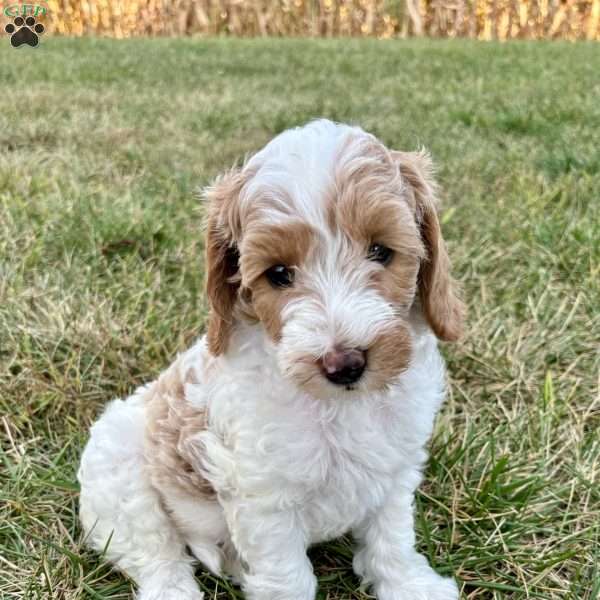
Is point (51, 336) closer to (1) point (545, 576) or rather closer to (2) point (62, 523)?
(2) point (62, 523)

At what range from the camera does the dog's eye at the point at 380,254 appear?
2547 mm

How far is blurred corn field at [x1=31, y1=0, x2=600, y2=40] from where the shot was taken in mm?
26281

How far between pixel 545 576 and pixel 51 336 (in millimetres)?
3171

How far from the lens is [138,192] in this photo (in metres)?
6.78

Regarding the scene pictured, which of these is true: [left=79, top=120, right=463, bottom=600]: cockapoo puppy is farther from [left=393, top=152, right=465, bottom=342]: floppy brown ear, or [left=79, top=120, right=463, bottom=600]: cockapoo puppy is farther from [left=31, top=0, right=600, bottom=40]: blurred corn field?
[left=31, top=0, right=600, bottom=40]: blurred corn field

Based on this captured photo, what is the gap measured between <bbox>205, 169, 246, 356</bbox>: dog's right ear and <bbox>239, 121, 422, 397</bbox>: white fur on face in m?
0.21

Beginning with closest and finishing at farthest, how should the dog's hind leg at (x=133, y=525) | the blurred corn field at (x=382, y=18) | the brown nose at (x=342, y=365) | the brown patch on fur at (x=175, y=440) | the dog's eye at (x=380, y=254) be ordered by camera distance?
the brown nose at (x=342, y=365) → the dog's eye at (x=380, y=254) → the brown patch on fur at (x=175, y=440) → the dog's hind leg at (x=133, y=525) → the blurred corn field at (x=382, y=18)

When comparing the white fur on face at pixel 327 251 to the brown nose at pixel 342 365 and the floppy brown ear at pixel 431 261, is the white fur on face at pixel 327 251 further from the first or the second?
the floppy brown ear at pixel 431 261

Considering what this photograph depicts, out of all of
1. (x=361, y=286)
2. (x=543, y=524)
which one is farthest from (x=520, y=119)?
(x=361, y=286)

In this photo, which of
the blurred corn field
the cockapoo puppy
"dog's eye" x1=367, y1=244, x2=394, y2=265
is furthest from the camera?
the blurred corn field

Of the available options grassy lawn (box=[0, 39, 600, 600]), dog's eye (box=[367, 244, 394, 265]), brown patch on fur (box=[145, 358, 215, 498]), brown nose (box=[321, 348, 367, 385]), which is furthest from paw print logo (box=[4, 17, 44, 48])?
brown nose (box=[321, 348, 367, 385])

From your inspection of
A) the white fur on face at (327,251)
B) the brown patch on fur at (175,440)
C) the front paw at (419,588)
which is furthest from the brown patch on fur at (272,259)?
the front paw at (419,588)

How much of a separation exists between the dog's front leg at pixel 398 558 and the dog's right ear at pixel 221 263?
40.6 inches

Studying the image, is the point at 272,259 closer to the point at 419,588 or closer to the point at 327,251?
the point at 327,251
